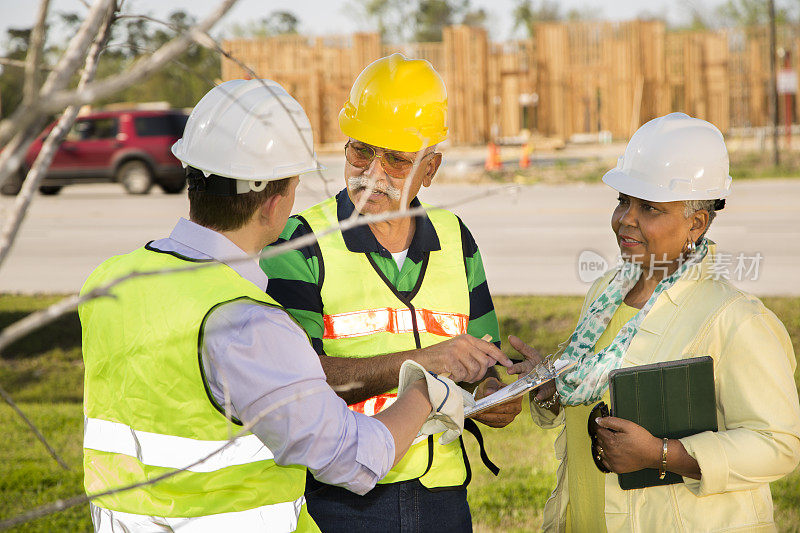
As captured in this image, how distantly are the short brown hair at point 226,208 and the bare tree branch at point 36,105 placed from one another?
1059 millimetres

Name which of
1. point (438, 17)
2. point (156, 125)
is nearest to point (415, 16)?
point (438, 17)

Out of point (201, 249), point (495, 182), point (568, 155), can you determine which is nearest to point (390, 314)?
point (201, 249)

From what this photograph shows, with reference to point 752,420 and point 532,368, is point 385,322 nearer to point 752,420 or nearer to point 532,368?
point 532,368

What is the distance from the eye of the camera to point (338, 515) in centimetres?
262

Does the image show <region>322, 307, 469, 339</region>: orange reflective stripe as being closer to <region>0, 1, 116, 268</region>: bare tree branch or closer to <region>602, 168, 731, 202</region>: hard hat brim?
<region>602, 168, 731, 202</region>: hard hat brim

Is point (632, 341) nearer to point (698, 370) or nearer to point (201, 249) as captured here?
point (698, 370)

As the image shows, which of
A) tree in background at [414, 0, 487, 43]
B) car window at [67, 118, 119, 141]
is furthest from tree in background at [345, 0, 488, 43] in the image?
car window at [67, 118, 119, 141]

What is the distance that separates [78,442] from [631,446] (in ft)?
14.4

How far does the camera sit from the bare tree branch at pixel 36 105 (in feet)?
2.77

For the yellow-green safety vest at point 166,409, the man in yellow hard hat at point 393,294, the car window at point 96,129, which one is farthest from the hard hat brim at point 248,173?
the car window at point 96,129

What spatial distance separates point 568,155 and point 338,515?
2397 centimetres

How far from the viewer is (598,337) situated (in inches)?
107

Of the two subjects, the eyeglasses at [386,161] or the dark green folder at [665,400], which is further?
the eyeglasses at [386,161]

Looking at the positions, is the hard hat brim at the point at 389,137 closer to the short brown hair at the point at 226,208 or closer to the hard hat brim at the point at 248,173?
the hard hat brim at the point at 248,173
